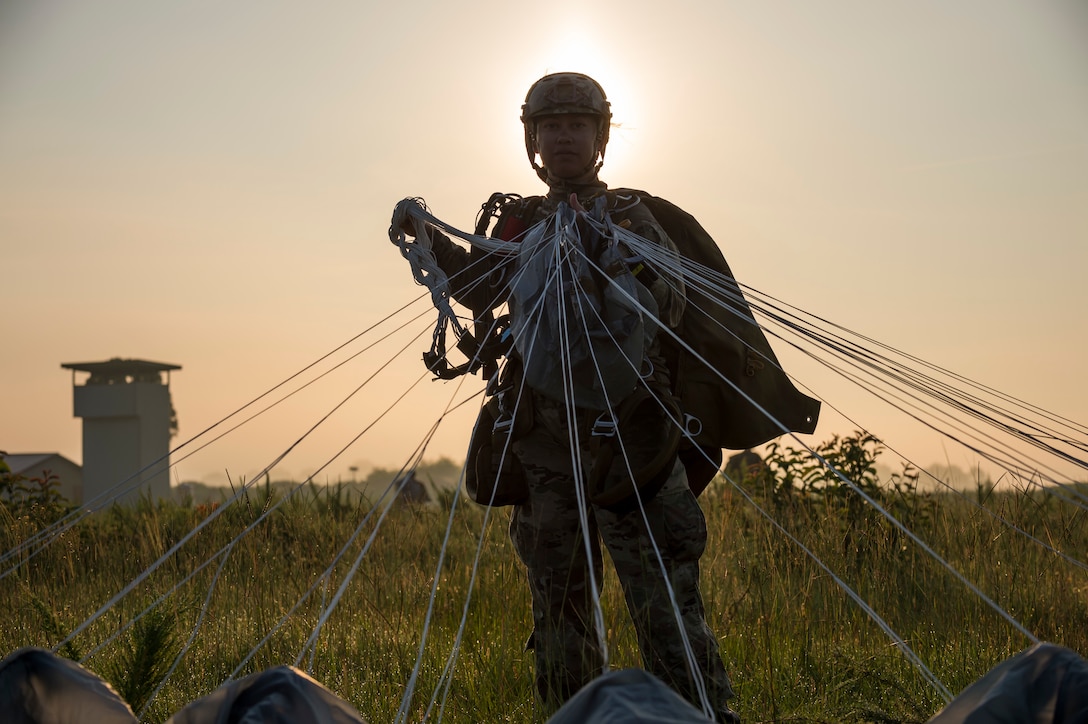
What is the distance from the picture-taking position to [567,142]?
3.16m

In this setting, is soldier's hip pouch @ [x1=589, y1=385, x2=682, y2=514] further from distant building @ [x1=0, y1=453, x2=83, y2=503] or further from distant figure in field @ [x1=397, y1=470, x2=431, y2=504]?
distant building @ [x1=0, y1=453, x2=83, y2=503]

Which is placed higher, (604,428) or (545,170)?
(545,170)

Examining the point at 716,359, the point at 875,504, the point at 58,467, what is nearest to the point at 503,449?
the point at 716,359

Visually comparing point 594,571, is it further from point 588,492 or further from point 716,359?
point 716,359

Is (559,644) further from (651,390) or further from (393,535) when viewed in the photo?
(393,535)

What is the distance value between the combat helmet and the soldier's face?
34 millimetres

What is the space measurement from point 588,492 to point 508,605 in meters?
1.57

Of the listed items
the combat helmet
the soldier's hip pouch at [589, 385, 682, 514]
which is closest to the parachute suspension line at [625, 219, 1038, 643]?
the soldier's hip pouch at [589, 385, 682, 514]

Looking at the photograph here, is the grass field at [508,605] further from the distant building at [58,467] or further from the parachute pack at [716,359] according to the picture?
the distant building at [58,467]

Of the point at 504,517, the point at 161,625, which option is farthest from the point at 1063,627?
the point at 161,625

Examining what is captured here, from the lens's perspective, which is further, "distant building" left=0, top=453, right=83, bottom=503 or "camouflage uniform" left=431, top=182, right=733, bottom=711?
"distant building" left=0, top=453, right=83, bottom=503

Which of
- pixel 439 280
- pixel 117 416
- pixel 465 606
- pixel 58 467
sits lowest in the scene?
pixel 58 467

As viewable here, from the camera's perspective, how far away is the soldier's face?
3.16 metres

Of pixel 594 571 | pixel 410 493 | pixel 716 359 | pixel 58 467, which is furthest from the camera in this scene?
pixel 58 467
